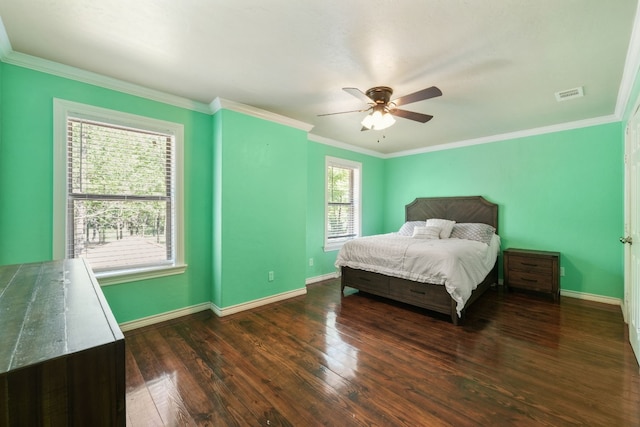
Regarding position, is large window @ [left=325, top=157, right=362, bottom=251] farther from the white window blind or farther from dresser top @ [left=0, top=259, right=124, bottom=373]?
dresser top @ [left=0, top=259, right=124, bottom=373]

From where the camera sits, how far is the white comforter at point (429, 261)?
2.89m

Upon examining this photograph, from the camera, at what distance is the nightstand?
3584 mm

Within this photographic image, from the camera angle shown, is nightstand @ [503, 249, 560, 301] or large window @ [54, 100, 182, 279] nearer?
large window @ [54, 100, 182, 279]

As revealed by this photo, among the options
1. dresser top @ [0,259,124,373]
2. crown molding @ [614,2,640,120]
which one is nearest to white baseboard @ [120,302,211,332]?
dresser top @ [0,259,124,373]

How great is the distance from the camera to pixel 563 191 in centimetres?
385

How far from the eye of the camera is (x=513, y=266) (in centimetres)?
389

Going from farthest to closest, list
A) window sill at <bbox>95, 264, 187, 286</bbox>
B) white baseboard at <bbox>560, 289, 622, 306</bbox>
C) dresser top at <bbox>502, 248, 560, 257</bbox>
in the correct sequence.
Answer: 1. dresser top at <bbox>502, 248, 560, 257</bbox>
2. white baseboard at <bbox>560, 289, 622, 306</bbox>
3. window sill at <bbox>95, 264, 187, 286</bbox>

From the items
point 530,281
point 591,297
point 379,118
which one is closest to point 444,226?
point 530,281

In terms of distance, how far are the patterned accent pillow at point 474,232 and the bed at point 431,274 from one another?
0.19 ft

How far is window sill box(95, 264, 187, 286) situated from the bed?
2.09m

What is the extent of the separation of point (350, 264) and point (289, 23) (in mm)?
2886

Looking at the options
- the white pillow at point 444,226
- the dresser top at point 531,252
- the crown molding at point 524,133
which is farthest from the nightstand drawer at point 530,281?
the crown molding at point 524,133

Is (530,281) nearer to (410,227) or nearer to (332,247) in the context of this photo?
(410,227)

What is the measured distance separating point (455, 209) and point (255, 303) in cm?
→ 371
